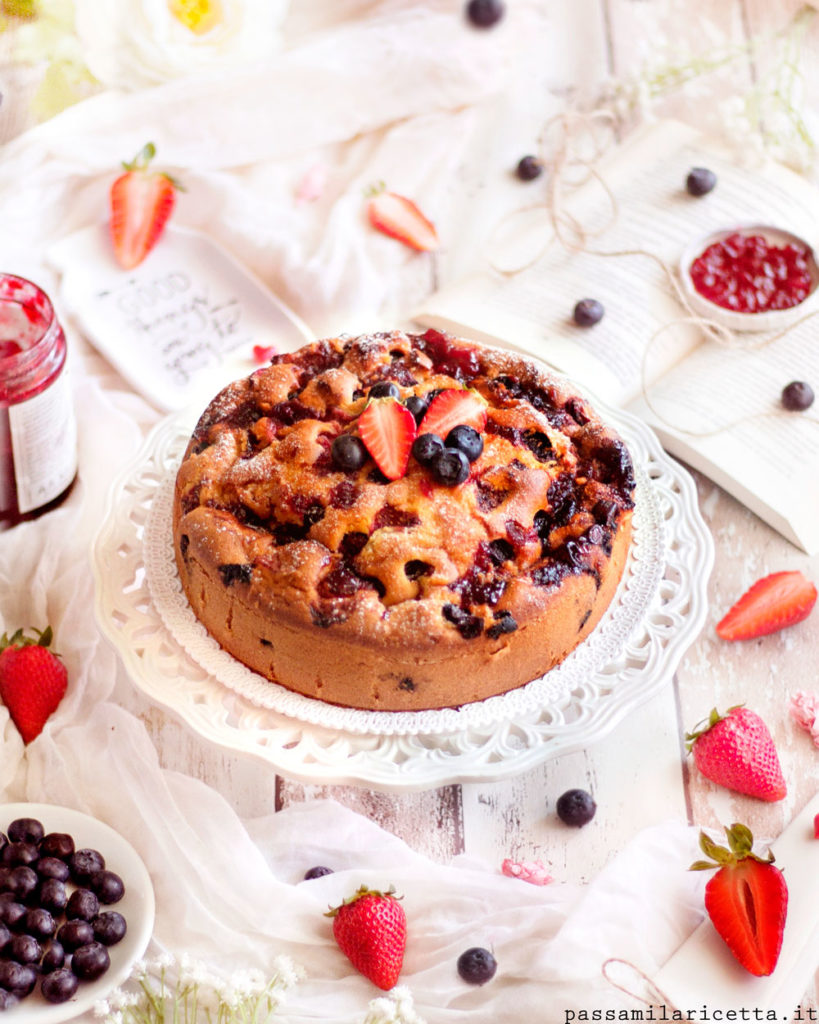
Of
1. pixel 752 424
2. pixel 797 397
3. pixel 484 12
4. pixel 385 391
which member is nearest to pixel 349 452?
pixel 385 391

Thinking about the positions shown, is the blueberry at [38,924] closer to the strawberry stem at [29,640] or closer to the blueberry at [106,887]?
the blueberry at [106,887]

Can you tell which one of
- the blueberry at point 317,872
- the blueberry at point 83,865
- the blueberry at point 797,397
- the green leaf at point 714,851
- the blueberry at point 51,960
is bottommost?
the blueberry at point 317,872

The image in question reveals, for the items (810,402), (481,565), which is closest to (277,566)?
(481,565)

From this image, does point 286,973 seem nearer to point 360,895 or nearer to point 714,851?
point 360,895

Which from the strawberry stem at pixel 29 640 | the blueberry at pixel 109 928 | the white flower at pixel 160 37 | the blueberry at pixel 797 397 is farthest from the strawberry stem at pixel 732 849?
the white flower at pixel 160 37

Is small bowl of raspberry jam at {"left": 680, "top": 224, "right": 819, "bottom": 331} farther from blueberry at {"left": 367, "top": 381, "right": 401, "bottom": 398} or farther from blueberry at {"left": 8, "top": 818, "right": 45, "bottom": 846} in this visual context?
blueberry at {"left": 8, "top": 818, "right": 45, "bottom": 846}
